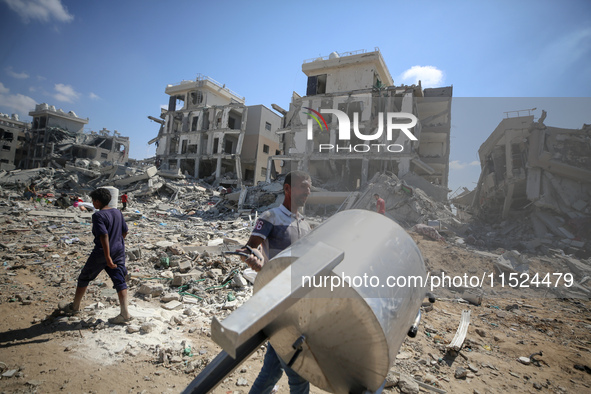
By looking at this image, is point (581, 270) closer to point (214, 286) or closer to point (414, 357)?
point (414, 357)

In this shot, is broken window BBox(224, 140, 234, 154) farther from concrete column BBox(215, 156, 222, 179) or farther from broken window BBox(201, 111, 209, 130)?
broken window BBox(201, 111, 209, 130)

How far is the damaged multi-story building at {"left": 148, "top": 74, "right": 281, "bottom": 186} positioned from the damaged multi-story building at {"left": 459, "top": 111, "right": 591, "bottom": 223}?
75.8 ft

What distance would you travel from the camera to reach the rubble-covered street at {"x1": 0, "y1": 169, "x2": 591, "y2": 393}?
2580mm

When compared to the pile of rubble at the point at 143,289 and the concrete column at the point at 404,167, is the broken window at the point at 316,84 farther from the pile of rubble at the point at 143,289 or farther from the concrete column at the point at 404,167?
the pile of rubble at the point at 143,289

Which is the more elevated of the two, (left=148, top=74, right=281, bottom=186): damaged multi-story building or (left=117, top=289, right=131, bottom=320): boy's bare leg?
(left=148, top=74, right=281, bottom=186): damaged multi-story building

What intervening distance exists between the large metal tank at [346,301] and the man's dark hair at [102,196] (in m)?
3.13

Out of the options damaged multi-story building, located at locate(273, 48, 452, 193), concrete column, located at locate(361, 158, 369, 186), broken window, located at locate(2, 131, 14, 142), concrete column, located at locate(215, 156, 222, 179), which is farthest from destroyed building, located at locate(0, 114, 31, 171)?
concrete column, located at locate(361, 158, 369, 186)

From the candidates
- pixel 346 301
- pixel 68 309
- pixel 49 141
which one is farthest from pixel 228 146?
pixel 346 301

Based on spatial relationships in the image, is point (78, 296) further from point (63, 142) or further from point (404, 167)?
point (63, 142)

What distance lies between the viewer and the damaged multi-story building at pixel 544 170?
12117 mm

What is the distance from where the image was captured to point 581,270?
8164mm

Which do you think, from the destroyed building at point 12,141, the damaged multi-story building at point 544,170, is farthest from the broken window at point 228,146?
the destroyed building at point 12,141

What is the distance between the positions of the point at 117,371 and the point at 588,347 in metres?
6.09

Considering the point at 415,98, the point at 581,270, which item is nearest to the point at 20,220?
the point at 581,270
